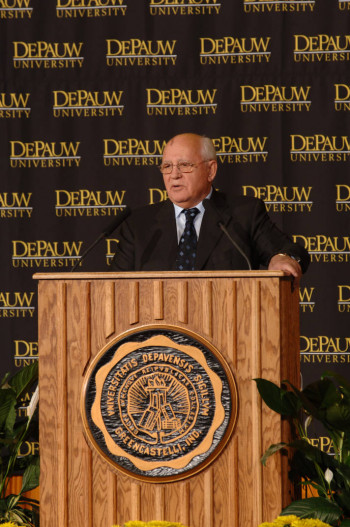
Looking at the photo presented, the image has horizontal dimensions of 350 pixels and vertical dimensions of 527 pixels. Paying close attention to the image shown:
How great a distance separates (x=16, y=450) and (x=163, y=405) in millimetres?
830

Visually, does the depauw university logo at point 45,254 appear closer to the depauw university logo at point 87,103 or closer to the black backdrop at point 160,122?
the black backdrop at point 160,122

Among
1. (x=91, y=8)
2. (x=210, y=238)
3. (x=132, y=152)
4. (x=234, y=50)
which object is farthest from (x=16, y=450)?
(x=91, y=8)

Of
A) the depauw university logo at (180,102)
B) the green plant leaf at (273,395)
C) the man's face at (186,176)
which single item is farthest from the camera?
the depauw university logo at (180,102)

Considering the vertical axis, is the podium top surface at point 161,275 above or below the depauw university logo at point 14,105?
below

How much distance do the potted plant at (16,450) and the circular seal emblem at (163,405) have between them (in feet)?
2.01

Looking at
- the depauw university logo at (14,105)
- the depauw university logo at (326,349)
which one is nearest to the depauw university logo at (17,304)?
the depauw university logo at (14,105)

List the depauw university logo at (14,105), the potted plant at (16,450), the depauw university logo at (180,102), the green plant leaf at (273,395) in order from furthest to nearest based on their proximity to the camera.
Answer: the depauw university logo at (14,105) < the depauw university logo at (180,102) < the potted plant at (16,450) < the green plant leaf at (273,395)

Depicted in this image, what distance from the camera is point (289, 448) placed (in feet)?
7.71

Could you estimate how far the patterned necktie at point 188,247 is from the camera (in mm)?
2854

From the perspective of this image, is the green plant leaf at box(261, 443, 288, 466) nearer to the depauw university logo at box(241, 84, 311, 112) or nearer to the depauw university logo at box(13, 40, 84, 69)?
the depauw university logo at box(241, 84, 311, 112)

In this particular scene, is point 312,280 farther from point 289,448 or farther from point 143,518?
point 143,518

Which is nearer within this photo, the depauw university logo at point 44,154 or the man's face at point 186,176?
the man's face at point 186,176

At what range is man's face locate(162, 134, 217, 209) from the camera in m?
2.95

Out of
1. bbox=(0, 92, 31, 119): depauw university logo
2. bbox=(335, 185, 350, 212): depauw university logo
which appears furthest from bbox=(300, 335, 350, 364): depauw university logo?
bbox=(0, 92, 31, 119): depauw university logo
